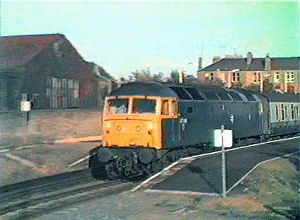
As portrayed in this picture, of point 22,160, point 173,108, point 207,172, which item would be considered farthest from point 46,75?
point 207,172

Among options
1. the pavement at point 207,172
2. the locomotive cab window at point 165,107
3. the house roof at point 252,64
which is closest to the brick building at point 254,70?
the house roof at point 252,64

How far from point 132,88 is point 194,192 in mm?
5375

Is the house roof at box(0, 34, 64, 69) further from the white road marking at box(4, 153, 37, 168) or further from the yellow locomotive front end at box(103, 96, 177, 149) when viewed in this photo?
the yellow locomotive front end at box(103, 96, 177, 149)

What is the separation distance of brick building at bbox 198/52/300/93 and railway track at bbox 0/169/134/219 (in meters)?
61.6

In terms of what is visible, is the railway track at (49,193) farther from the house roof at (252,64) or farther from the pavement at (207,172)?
the house roof at (252,64)

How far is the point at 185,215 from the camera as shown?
11047 mm

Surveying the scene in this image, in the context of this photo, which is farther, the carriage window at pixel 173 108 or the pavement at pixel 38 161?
the pavement at pixel 38 161

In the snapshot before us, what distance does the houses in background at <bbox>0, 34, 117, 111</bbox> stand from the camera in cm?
4300

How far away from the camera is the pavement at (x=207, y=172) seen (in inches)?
553

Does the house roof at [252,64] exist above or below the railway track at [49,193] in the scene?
above

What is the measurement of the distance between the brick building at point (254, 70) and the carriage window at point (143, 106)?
60955 millimetres

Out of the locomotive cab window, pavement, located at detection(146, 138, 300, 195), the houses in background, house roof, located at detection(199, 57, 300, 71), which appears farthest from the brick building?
the locomotive cab window

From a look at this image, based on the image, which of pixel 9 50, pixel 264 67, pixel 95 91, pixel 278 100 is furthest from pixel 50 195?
pixel 264 67

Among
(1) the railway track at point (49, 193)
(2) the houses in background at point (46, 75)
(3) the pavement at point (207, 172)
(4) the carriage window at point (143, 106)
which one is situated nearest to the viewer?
(1) the railway track at point (49, 193)
